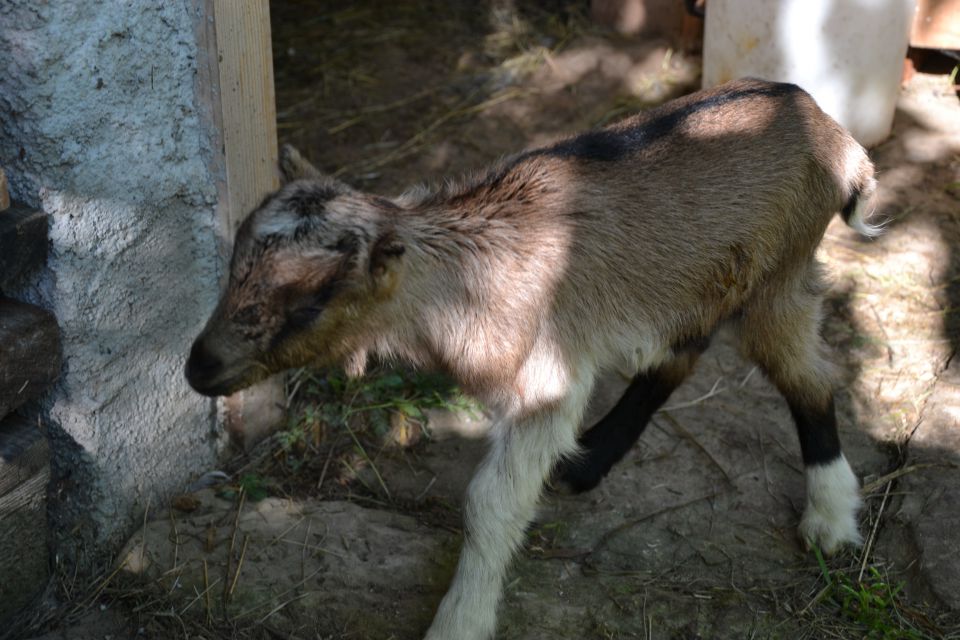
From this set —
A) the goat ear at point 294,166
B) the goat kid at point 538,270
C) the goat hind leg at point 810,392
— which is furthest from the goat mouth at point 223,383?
the goat hind leg at point 810,392

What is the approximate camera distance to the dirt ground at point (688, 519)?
322 cm

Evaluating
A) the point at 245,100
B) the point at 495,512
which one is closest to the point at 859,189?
the point at 495,512

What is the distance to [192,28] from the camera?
10.2 feet

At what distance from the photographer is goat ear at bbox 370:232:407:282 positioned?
2.82 metres

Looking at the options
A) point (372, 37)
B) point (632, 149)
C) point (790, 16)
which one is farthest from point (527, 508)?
point (372, 37)

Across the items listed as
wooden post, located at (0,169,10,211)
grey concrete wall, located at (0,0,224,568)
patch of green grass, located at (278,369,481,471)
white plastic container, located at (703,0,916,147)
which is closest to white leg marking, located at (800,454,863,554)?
patch of green grass, located at (278,369,481,471)

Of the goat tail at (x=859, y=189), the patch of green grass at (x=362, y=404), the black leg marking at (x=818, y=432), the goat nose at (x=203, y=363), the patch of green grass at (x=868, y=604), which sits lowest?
the patch of green grass at (x=868, y=604)

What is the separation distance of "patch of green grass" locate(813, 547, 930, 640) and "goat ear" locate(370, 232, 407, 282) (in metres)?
1.67

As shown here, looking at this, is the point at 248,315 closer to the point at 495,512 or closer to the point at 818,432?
the point at 495,512

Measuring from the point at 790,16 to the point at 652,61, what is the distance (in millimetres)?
1195

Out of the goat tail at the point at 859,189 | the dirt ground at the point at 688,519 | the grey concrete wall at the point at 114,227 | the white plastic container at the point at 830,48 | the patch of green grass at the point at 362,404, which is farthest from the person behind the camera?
the white plastic container at the point at 830,48

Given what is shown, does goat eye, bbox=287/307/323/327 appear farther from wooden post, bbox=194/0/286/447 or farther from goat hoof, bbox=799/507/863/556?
goat hoof, bbox=799/507/863/556

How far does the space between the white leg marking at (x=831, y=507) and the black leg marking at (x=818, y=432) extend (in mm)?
26

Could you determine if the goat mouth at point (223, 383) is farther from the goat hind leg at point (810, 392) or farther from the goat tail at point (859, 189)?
the goat tail at point (859, 189)
